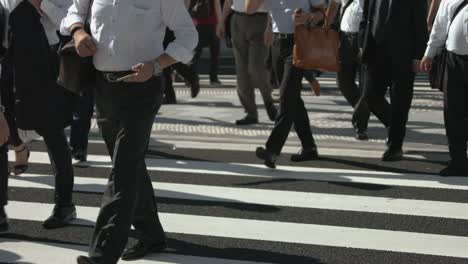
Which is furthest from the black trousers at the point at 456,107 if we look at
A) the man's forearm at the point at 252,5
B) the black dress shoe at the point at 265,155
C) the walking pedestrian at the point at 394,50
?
the man's forearm at the point at 252,5

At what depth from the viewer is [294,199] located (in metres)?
7.35

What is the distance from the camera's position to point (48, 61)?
6566 mm

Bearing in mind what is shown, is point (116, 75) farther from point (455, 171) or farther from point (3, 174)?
point (455, 171)

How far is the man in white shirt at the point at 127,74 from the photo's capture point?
509cm

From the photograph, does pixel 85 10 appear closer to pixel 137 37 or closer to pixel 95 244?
pixel 137 37

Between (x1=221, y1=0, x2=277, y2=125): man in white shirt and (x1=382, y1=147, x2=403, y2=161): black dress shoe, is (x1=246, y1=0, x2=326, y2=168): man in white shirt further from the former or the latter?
(x1=221, y1=0, x2=277, y2=125): man in white shirt

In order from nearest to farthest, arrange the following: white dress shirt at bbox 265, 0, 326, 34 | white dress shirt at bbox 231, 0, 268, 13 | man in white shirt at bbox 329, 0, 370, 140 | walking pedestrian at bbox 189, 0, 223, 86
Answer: white dress shirt at bbox 265, 0, 326, 34
man in white shirt at bbox 329, 0, 370, 140
white dress shirt at bbox 231, 0, 268, 13
walking pedestrian at bbox 189, 0, 223, 86

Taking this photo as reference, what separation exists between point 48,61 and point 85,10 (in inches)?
51.7

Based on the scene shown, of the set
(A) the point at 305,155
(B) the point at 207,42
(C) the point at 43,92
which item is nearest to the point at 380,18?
(A) the point at 305,155

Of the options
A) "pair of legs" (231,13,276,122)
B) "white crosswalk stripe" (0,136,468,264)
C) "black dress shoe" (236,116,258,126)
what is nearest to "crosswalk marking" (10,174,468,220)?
"white crosswalk stripe" (0,136,468,264)

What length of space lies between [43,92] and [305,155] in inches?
125

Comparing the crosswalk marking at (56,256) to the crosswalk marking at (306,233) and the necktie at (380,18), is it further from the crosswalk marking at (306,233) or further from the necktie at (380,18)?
the necktie at (380,18)

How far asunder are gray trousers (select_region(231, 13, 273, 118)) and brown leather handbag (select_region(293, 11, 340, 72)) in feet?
8.03

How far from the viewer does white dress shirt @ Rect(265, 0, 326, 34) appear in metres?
8.36
